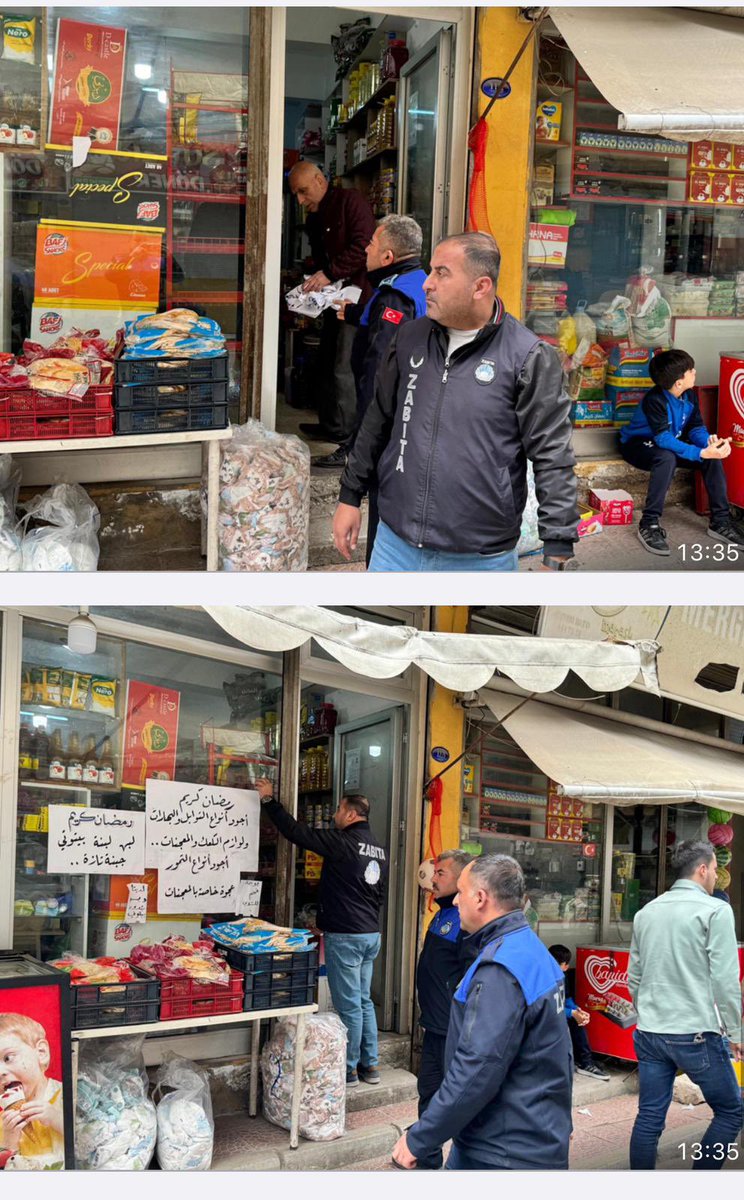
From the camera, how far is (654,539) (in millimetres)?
6875

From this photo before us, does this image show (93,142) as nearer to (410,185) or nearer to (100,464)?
(100,464)

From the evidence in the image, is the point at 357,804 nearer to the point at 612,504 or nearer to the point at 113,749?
the point at 113,749

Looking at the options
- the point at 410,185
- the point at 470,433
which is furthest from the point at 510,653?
the point at 410,185

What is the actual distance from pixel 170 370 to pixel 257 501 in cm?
69

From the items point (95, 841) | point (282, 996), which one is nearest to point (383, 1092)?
point (282, 996)

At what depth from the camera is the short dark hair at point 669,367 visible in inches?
268

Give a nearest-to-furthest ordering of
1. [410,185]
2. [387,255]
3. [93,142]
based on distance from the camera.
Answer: [387,255] → [93,142] → [410,185]

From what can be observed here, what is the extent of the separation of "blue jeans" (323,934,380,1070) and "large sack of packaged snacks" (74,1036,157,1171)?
96 centimetres

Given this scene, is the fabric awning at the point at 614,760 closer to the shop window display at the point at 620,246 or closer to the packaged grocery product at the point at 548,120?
the shop window display at the point at 620,246

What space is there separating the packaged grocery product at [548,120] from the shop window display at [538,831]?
279cm

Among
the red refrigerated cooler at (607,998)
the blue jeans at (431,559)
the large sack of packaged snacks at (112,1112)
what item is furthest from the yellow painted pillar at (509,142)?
the large sack of packaged snacks at (112,1112)

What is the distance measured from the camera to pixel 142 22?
6004 mm
